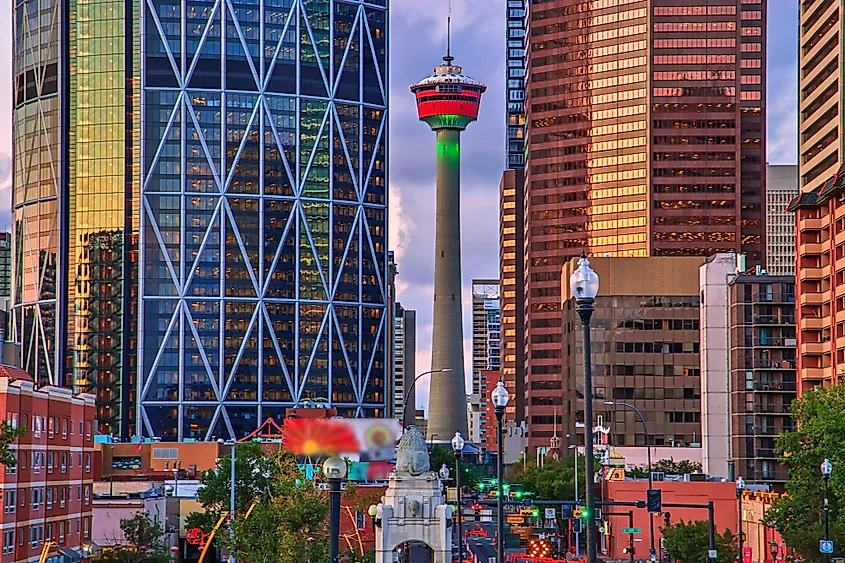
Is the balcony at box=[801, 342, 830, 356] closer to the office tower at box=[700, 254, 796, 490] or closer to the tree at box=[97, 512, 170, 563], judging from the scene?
the office tower at box=[700, 254, 796, 490]

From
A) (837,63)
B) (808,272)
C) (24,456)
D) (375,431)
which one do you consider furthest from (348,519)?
(837,63)

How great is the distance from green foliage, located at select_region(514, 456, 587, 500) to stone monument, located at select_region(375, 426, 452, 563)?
68415 millimetres

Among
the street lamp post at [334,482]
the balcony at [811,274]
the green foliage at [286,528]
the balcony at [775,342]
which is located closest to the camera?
the street lamp post at [334,482]

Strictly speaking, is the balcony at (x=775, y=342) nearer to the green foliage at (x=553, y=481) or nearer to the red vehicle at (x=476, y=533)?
the green foliage at (x=553, y=481)

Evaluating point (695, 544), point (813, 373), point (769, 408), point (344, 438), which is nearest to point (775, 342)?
point (769, 408)

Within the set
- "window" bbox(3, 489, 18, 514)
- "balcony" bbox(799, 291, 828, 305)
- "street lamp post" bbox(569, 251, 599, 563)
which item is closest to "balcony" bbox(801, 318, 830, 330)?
"balcony" bbox(799, 291, 828, 305)

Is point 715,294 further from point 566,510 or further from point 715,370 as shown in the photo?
point 566,510

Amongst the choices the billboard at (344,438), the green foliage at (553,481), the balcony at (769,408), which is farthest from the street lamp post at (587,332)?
the balcony at (769,408)

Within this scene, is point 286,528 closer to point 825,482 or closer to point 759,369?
point 825,482

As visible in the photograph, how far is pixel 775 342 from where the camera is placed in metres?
174

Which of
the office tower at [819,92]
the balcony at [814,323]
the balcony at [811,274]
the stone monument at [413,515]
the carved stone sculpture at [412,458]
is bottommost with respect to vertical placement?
the stone monument at [413,515]

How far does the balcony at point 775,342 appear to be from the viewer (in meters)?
173

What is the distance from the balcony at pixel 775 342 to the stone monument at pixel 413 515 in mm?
89448

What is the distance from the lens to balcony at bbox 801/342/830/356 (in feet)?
487
